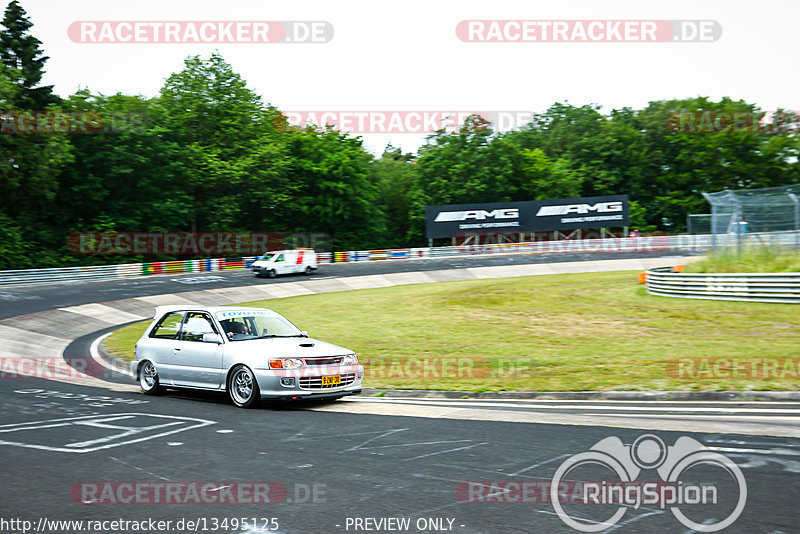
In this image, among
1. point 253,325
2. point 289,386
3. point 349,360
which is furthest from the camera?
point 253,325

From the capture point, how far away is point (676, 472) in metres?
6.32

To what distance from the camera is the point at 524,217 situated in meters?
60.6

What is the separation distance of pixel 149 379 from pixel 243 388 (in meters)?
2.55

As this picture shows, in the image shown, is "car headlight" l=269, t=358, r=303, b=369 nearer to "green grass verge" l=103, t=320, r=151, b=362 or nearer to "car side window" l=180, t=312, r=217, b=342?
"car side window" l=180, t=312, r=217, b=342

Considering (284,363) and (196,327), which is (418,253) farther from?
(284,363)

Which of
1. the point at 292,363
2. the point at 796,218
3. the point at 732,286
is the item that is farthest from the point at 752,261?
the point at 292,363

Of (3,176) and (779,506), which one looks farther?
(3,176)

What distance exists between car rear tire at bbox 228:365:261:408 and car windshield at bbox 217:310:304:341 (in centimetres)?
66

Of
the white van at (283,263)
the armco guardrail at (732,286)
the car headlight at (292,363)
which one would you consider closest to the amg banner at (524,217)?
the white van at (283,263)

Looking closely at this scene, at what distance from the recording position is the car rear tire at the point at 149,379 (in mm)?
12086

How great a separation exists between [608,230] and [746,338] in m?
50.6

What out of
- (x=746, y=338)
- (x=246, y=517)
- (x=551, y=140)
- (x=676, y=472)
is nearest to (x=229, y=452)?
(x=246, y=517)

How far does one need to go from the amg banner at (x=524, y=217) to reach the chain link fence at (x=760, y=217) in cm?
3602

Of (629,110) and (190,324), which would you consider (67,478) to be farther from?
(629,110)
